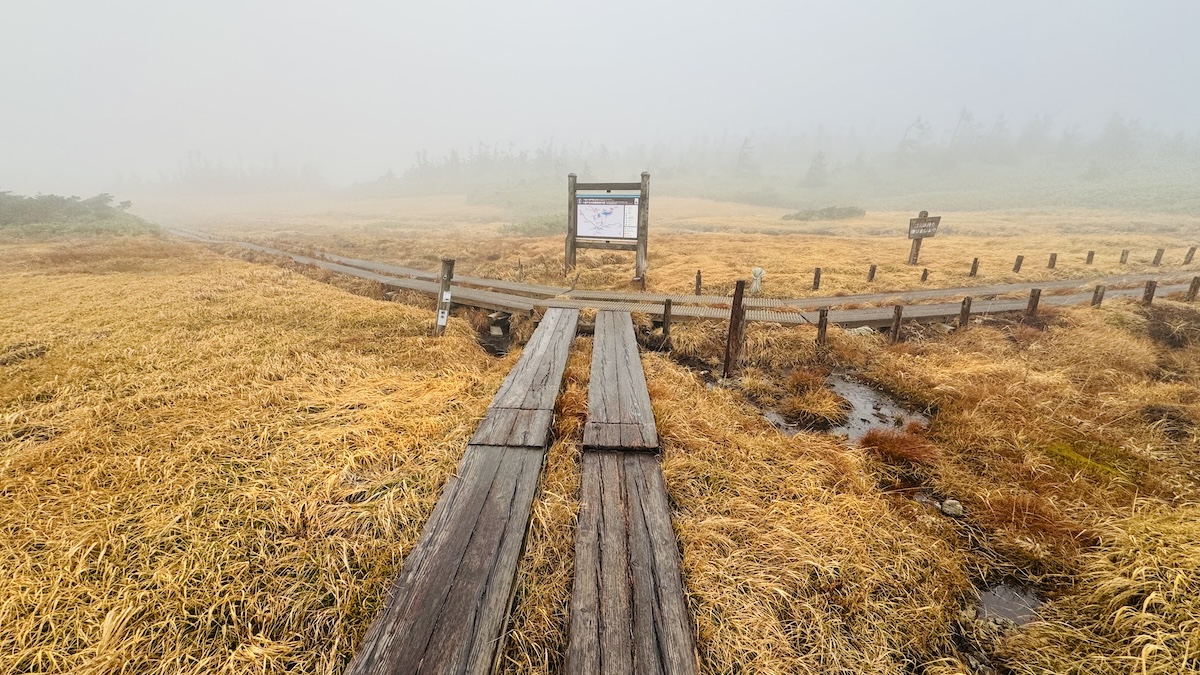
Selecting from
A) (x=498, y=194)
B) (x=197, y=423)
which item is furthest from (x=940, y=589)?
(x=498, y=194)

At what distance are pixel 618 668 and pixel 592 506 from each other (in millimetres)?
1341

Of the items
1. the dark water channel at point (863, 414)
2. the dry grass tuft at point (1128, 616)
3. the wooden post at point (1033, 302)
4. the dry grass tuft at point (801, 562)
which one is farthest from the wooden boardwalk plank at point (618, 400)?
the wooden post at point (1033, 302)

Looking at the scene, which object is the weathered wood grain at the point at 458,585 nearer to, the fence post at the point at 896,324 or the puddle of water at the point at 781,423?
the puddle of water at the point at 781,423

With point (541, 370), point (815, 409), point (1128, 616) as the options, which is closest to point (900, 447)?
point (815, 409)

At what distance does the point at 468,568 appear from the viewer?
3.01m

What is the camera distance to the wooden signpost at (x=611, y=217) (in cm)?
1427

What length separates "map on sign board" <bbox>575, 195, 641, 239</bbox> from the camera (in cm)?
1449

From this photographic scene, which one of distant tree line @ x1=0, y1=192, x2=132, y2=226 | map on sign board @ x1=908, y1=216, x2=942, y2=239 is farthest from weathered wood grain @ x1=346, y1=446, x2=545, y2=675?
distant tree line @ x1=0, y1=192, x2=132, y2=226

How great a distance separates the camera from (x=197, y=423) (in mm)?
4938

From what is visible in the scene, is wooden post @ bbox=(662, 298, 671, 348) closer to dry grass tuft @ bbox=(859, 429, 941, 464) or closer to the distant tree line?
dry grass tuft @ bbox=(859, 429, 941, 464)

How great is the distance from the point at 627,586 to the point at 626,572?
0.39 feet

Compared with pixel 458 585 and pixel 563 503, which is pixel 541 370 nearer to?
pixel 563 503

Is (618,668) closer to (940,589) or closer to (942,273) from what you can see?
(940,589)

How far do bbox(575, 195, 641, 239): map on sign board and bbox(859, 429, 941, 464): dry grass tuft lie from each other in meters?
10.3
